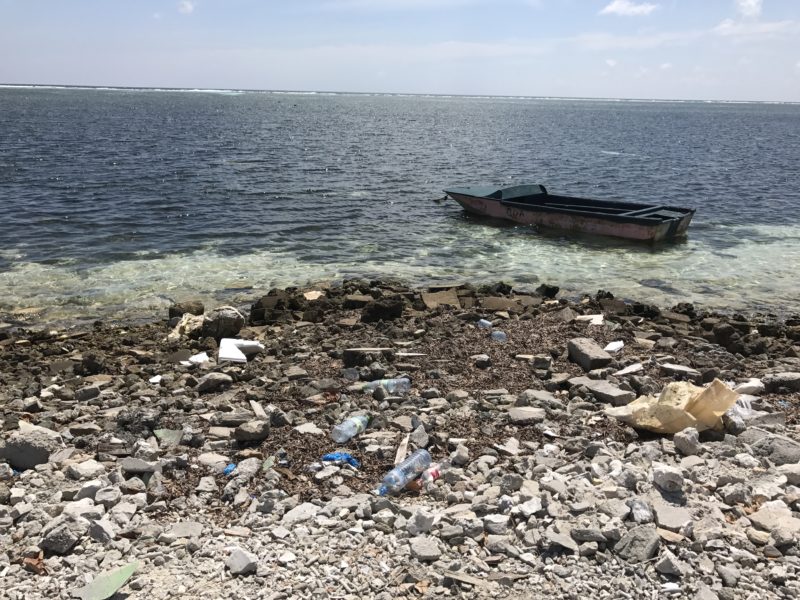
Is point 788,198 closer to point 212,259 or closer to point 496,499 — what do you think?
point 212,259

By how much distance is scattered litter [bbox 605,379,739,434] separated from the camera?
732cm

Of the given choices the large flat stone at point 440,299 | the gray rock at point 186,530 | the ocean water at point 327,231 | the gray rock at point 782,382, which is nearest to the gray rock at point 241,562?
the gray rock at point 186,530

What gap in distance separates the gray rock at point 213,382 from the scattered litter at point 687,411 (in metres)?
5.20


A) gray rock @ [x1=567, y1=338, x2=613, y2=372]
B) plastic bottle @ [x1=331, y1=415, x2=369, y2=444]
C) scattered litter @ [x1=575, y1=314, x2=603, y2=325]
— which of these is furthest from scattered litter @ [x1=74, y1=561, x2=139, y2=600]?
scattered litter @ [x1=575, y1=314, x2=603, y2=325]

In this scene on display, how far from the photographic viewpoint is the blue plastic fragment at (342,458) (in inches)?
268

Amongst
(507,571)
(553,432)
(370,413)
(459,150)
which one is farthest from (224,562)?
(459,150)

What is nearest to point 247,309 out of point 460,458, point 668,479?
point 460,458

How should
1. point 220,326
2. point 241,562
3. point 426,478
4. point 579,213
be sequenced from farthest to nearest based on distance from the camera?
point 579,213
point 220,326
point 426,478
point 241,562

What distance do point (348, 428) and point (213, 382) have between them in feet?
8.46

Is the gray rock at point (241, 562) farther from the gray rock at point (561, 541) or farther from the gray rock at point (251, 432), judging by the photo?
the gray rock at point (561, 541)

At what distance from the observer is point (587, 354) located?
31.8 feet

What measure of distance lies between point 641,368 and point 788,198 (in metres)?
30.0

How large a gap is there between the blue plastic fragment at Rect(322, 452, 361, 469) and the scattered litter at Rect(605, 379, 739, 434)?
3.14 metres

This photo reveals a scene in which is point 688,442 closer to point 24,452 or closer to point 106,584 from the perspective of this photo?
point 106,584
